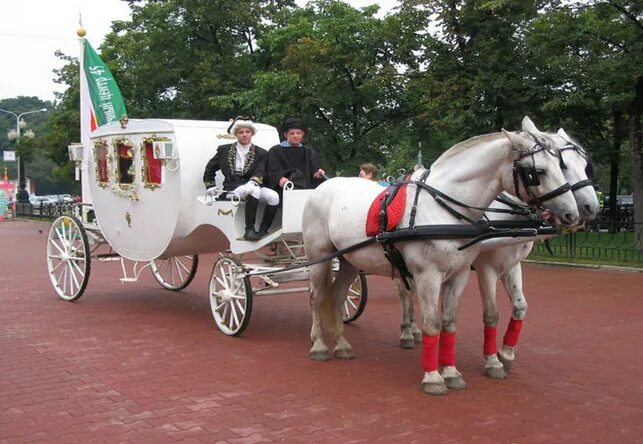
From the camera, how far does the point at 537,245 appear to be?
1767 cm

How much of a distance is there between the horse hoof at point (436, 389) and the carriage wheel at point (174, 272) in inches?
233

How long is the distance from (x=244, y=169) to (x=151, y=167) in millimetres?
1493

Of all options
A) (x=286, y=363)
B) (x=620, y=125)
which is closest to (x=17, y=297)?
(x=286, y=363)

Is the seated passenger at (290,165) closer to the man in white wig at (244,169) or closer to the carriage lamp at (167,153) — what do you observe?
the man in white wig at (244,169)

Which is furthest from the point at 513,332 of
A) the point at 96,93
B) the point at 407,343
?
the point at 96,93

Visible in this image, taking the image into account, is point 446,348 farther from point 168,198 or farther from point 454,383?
point 168,198

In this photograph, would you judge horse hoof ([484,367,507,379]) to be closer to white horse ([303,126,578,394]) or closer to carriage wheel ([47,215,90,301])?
white horse ([303,126,578,394])

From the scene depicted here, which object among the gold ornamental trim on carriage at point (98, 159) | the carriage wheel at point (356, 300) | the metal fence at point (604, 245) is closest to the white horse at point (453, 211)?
the carriage wheel at point (356, 300)

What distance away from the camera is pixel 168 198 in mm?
8695

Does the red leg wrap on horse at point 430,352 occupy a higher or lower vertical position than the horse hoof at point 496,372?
higher

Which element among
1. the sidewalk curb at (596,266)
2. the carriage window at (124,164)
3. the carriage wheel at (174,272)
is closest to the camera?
the carriage window at (124,164)

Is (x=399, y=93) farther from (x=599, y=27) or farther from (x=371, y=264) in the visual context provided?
(x=371, y=264)

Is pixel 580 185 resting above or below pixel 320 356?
above

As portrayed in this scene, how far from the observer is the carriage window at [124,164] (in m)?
9.33
